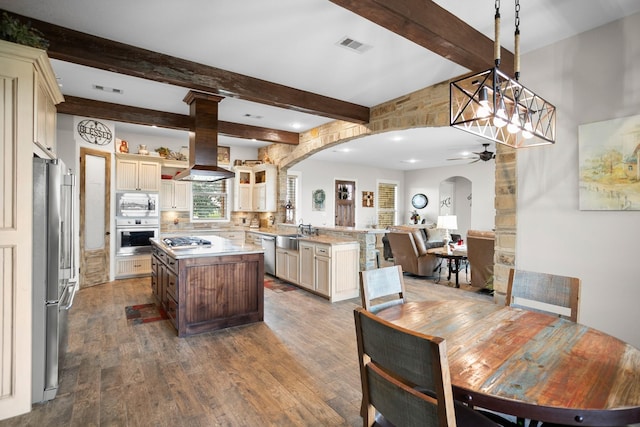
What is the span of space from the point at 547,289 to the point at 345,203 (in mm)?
7846

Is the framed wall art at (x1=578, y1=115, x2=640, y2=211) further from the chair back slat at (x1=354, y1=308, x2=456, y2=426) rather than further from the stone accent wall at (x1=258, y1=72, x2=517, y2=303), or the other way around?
the chair back slat at (x1=354, y1=308, x2=456, y2=426)

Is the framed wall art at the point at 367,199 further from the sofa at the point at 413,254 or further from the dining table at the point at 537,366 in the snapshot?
the dining table at the point at 537,366

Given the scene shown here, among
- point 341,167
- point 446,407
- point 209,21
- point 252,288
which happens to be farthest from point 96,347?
point 341,167

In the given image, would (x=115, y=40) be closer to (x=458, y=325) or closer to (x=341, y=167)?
(x=458, y=325)

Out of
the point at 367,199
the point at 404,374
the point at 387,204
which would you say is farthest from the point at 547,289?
the point at 387,204

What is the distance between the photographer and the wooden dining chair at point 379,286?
196 cm

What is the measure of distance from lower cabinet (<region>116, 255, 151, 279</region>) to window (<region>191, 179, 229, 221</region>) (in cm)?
134

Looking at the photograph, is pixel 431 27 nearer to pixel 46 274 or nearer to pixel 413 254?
pixel 46 274

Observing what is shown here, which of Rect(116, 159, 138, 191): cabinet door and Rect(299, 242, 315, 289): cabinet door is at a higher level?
Rect(116, 159, 138, 191): cabinet door

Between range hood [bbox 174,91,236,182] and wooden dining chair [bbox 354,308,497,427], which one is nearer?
wooden dining chair [bbox 354,308,497,427]

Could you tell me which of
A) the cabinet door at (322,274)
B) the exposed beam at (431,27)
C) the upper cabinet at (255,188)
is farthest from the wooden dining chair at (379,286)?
the upper cabinet at (255,188)

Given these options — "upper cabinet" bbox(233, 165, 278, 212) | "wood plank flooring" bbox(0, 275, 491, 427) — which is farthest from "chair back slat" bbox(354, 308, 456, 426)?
"upper cabinet" bbox(233, 165, 278, 212)

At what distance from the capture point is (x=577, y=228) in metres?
2.78

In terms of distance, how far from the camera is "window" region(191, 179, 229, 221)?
7.11 meters
